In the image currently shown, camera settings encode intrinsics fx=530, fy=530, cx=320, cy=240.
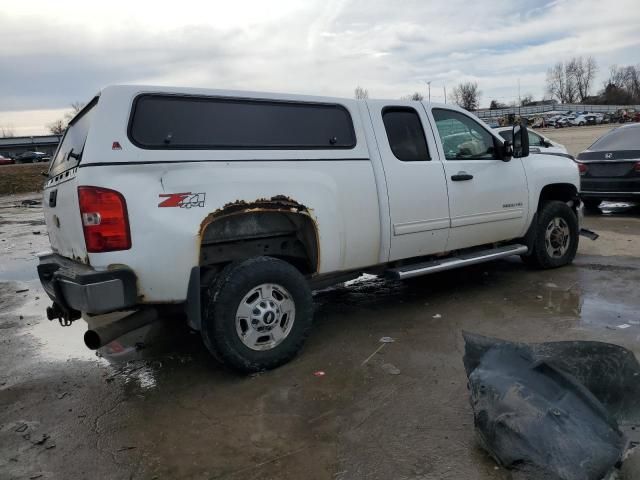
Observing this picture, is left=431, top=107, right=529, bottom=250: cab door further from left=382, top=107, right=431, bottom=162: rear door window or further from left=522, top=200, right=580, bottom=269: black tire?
left=522, top=200, right=580, bottom=269: black tire

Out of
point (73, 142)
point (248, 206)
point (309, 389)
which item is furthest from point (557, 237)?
point (73, 142)

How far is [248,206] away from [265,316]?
32.2 inches

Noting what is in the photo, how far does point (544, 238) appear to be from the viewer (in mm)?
6230

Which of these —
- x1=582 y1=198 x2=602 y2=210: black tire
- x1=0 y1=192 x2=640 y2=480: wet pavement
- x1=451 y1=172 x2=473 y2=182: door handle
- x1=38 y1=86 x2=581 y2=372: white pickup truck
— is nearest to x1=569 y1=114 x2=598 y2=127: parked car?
x1=582 y1=198 x2=602 y2=210: black tire

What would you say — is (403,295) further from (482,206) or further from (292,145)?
(292,145)

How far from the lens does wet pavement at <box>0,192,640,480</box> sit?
2906mm

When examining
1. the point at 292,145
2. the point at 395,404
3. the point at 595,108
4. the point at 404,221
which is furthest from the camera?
the point at 595,108

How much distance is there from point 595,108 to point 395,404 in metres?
96.6

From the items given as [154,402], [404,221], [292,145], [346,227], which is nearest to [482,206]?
[404,221]

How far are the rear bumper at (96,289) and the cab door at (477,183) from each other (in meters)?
3.08

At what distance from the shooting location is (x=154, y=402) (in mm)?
3697

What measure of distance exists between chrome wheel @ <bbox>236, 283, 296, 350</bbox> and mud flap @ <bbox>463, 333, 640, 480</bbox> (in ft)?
4.85

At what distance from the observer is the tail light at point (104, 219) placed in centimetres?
332

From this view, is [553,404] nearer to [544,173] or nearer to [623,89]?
[544,173]
